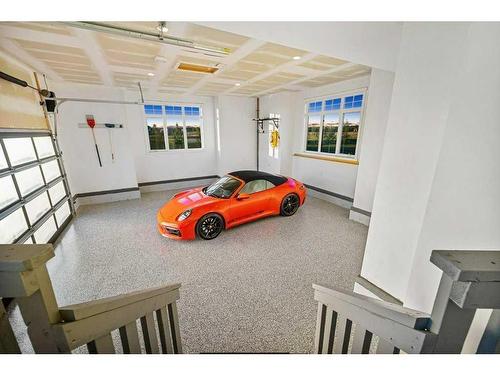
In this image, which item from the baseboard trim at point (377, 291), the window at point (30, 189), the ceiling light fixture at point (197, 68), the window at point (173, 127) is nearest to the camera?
the baseboard trim at point (377, 291)

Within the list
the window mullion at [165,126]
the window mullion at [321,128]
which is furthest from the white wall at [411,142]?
the window mullion at [165,126]

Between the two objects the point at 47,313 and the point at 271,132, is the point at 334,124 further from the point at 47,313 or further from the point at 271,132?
the point at 47,313

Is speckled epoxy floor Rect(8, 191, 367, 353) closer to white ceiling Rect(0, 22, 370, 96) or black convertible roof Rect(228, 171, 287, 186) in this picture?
black convertible roof Rect(228, 171, 287, 186)

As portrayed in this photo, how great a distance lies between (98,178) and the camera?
5230 mm

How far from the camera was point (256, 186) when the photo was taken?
155 inches

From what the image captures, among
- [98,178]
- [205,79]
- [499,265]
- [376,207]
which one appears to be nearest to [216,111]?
[205,79]

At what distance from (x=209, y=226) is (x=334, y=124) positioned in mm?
3868

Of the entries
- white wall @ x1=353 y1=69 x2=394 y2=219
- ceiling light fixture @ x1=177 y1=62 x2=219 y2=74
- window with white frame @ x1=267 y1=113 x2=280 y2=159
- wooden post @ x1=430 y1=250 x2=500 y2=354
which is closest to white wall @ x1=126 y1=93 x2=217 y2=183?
window with white frame @ x1=267 y1=113 x2=280 y2=159

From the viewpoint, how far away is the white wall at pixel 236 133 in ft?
21.6

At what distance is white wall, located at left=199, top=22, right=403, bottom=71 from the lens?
5.14ft

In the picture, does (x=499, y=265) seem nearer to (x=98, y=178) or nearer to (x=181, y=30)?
(x=181, y=30)

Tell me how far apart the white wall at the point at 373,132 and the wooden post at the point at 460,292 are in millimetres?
3604

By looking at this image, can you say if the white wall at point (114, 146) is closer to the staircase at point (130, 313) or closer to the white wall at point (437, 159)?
the staircase at point (130, 313)

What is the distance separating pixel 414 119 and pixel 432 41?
444mm
